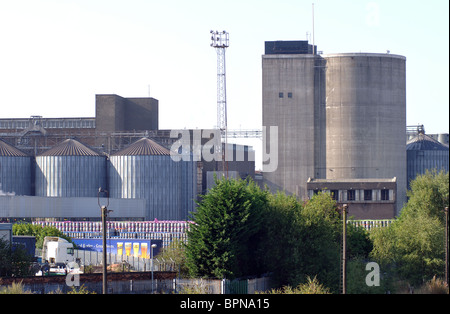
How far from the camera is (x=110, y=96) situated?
142 m

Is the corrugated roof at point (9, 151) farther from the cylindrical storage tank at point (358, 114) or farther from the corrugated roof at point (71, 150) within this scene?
the cylindrical storage tank at point (358, 114)

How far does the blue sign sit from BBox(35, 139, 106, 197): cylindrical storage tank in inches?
1428

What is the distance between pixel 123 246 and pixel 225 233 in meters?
33.1

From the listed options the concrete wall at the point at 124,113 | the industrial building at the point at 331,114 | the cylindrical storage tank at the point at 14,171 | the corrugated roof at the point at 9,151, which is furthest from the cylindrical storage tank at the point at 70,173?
the industrial building at the point at 331,114

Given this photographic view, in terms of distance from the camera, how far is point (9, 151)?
390ft

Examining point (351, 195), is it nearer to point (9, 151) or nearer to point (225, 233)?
point (9, 151)

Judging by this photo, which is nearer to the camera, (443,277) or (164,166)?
(443,277)

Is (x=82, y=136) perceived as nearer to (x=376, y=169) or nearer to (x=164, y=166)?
(x=164, y=166)

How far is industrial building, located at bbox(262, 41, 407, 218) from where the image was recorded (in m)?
121

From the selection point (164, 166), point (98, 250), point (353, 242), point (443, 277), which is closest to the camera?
point (443, 277)

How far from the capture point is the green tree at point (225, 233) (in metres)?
47.7
